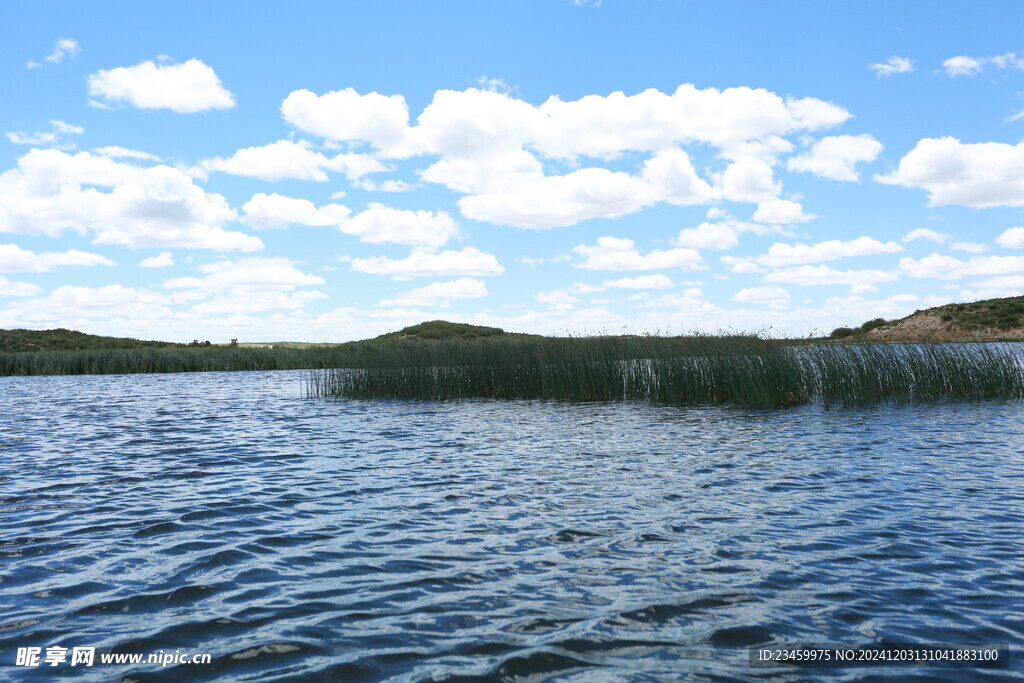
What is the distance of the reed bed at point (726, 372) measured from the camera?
57.1 feet

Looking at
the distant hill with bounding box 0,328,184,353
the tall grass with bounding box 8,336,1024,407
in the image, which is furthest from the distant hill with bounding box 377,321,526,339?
the tall grass with bounding box 8,336,1024,407

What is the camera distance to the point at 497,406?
740 inches

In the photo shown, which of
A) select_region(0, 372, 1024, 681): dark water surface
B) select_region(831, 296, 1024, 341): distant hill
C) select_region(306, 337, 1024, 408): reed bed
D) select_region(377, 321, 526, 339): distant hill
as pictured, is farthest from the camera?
select_region(377, 321, 526, 339): distant hill

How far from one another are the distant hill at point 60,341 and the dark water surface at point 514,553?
63.4 meters

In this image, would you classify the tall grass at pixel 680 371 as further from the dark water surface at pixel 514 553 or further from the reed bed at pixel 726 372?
the dark water surface at pixel 514 553

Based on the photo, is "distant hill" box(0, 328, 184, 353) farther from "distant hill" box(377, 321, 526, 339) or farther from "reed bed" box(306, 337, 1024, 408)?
"reed bed" box(306, 337, 1024, 408)

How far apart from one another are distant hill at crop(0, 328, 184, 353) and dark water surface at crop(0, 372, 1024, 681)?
208ft

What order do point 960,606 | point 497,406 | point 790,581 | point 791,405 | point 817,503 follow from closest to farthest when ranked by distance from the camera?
1. point 960,606
2. point 790,581
3. point 817,503
4. point 791,405
5. point 497,406

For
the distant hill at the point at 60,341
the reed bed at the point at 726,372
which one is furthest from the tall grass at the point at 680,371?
the distant hill at the point at 60,341

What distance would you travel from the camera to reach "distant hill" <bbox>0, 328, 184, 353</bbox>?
217ft

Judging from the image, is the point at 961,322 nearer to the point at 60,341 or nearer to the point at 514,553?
the point at 514,553

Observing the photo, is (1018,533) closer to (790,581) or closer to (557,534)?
(790,581)

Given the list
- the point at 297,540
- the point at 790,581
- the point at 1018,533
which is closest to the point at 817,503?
the point at 1018,533

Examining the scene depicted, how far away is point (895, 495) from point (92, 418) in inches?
720
